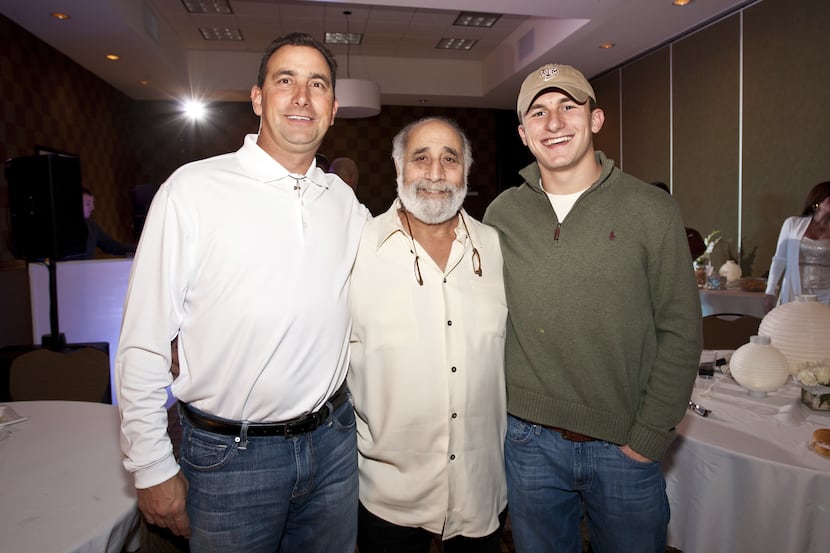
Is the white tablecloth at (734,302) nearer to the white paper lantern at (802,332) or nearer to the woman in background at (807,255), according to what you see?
the woman in background at (807,255)

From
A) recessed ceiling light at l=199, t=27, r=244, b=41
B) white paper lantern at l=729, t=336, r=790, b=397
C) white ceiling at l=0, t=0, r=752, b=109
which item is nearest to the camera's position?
white paper lantern at l=729, t=336, r=790, b=397

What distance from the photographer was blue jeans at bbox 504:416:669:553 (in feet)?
4.90

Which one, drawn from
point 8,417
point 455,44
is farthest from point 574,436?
point 455,44

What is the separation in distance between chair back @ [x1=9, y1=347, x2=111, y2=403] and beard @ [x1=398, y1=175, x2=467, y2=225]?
1.93m

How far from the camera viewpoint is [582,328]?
4.99 feet

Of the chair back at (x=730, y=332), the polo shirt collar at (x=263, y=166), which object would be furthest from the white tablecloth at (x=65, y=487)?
the chair back at (x=730, y=332)

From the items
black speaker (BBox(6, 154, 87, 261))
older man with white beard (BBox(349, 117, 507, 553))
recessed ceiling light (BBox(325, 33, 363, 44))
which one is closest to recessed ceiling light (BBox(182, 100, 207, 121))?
recessed ceiling light (BBox(325, 33, 363, 44))

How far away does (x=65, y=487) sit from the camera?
1479mm

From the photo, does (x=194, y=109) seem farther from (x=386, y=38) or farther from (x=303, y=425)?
(x=303, y=425)

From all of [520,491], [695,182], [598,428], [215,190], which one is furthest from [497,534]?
[695,182]

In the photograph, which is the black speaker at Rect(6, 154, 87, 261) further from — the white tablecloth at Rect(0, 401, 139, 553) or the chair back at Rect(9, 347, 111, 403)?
the white tablecloth at Rect(0, 401, 139, 553)

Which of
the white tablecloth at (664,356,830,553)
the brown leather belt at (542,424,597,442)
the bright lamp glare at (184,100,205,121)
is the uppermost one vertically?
the bright lamp glare at (184,100,205,121)

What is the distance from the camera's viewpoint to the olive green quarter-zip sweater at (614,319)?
149 cm

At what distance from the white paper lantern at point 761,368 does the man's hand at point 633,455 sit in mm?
811
